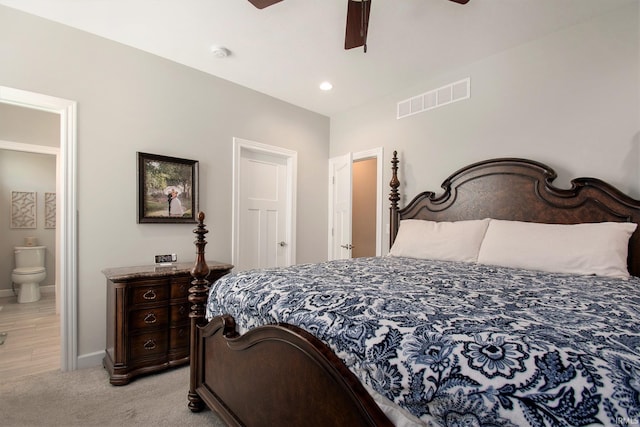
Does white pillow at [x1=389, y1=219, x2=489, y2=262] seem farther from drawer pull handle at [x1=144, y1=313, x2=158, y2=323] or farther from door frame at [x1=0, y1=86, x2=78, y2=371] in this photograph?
door frame at [x1=0, y1=86, x2=78, y2=371]

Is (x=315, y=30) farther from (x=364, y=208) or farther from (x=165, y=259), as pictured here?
(x=364, y=208)

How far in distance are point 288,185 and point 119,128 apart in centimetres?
187

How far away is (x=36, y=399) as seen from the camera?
2045 mm

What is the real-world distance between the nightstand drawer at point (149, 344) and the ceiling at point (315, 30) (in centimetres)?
241

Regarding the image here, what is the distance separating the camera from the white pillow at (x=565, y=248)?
187 centimetres

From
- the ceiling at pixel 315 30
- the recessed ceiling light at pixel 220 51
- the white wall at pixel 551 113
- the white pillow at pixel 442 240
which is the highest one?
the ceiling at pixel 315 30

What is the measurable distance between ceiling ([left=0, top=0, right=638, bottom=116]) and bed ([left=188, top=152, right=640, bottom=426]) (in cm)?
108

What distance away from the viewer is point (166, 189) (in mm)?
2945

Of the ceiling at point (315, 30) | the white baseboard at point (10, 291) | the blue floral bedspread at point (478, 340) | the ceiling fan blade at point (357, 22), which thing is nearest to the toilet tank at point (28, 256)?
the white baseboard at point (10, 291)

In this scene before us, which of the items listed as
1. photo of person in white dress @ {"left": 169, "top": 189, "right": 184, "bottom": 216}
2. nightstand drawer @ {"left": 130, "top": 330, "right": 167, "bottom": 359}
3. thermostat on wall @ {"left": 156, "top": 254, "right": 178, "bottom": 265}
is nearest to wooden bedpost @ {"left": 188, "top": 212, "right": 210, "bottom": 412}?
nightstand drawer @ {"left": 130, "top": 330, "right": 167, "bottom": 359}

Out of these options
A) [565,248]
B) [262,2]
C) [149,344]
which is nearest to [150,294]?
[149,344]

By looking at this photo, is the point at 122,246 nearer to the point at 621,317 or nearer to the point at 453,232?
the point at 453,232

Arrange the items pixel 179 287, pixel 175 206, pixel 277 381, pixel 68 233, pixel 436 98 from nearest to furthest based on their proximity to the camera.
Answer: pixel 277 381 < pixel 68 233 < pixel 179 287 < pixel 175 206 < pixel 436 98

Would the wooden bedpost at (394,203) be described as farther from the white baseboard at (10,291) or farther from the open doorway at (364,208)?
the white baseboard at (10,291)
